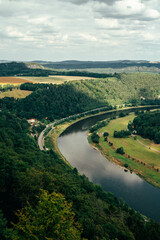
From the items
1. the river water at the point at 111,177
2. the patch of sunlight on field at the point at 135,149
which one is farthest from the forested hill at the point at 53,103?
the patch of sunlight on field at the point at 135,149

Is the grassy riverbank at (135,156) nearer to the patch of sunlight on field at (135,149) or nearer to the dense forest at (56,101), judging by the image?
the patch of sunlight on field at (135,149)

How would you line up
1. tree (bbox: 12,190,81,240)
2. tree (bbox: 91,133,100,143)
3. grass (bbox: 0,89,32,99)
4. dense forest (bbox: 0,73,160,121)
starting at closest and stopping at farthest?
tree (bbox: 12,190,81,240) → tree (bbox: 91,133,100,143) → dense forest (bbox: 0,73,160,121) → grass (bbox: 0,89,32,99)

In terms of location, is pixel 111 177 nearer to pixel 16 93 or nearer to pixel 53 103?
pixel 53 103

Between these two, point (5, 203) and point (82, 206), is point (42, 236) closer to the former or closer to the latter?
point (5, 203)

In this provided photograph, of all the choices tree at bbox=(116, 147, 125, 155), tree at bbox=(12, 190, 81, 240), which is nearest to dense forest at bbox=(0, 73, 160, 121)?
tree at bbox=(116, 147, 125, 155)

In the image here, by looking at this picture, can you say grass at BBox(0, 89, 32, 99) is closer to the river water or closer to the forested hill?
the forested hill

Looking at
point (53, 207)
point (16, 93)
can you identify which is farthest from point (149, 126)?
point (53, 207)
